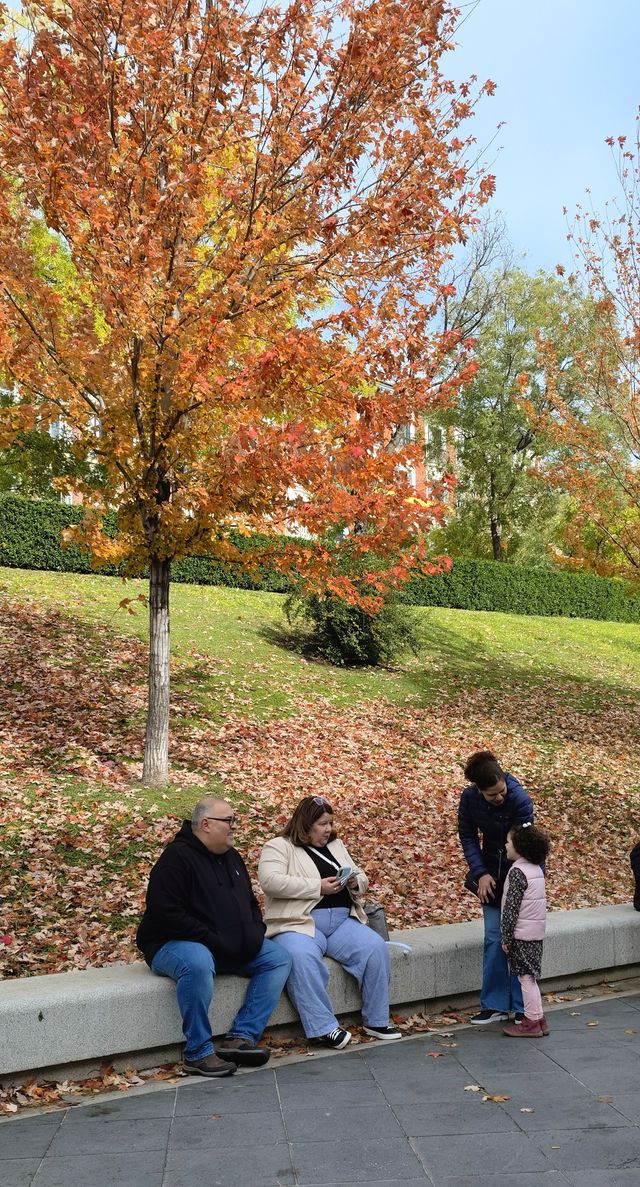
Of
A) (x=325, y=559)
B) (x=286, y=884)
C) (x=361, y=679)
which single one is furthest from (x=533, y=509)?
(x=286, y=884)

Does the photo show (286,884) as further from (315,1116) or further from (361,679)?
(361,679)

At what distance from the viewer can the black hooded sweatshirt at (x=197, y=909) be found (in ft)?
16.8

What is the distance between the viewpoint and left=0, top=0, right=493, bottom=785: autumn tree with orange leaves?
859 cm

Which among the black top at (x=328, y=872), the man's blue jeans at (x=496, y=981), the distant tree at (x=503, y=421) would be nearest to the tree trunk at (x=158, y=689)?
the black top at (x=328, y=872)

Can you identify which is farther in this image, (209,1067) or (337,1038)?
(337,1038)

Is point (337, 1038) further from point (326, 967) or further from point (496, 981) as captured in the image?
point (496, 981)

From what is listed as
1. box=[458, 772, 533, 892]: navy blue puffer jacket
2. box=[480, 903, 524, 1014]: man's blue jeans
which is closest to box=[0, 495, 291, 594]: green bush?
box=[458, 772, 533, 892]: navy blue puffer jacket

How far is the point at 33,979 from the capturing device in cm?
505

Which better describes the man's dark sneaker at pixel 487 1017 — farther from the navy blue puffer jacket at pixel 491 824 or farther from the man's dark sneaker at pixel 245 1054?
the man's dark sneaker at pixel 245 1054

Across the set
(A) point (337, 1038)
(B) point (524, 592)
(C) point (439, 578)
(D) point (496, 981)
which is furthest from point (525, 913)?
(B) point (524, 592)

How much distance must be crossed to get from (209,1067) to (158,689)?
18.2ft

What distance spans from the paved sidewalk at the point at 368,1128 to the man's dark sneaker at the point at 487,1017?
1.76 ft

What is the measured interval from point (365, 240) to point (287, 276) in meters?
0.82

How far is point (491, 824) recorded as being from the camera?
6.22 meters
